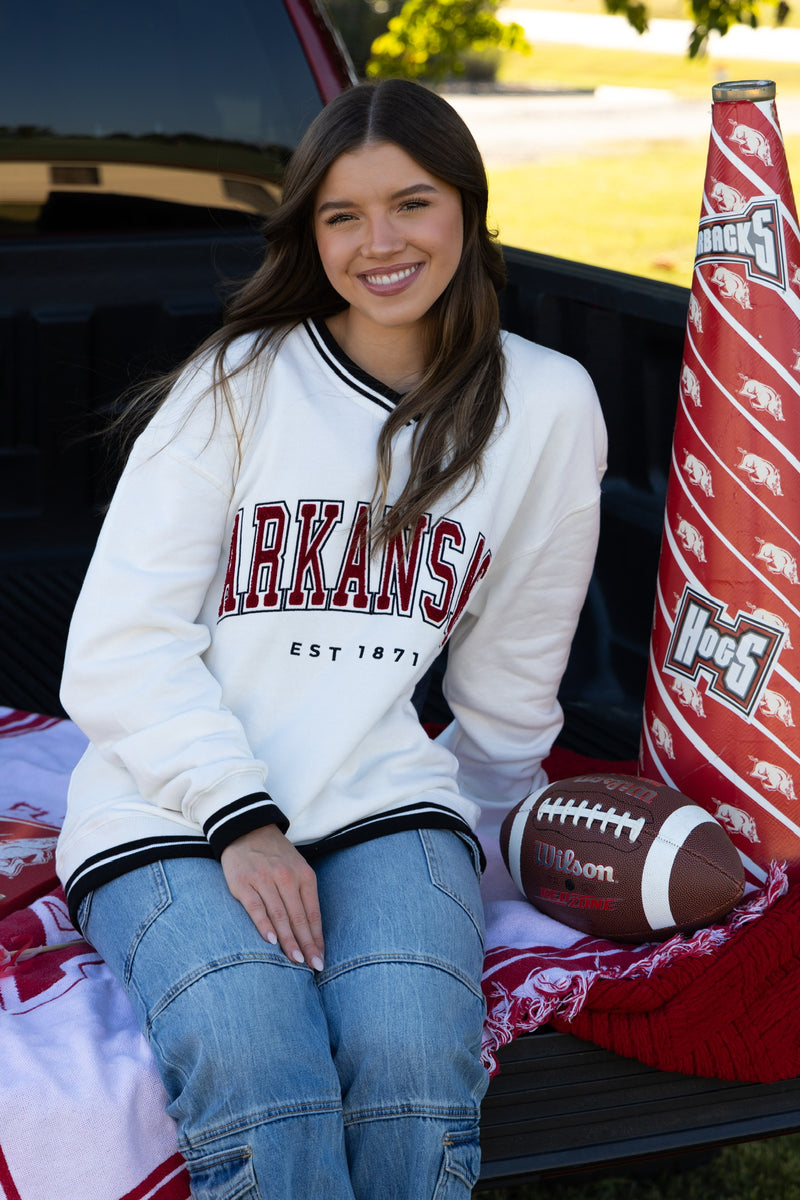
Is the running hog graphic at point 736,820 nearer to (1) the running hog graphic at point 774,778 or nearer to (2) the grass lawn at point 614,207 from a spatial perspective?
(1) the running hog graphic at point 774,778

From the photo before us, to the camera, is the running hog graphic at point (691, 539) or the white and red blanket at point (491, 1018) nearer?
the white and red blanket at point (491, 1018)

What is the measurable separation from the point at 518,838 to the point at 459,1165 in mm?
646

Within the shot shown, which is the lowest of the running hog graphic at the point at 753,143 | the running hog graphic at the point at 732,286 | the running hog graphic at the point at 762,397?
the running hog graphic at the point at 762,397

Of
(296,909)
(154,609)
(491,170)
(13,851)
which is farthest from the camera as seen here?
(491,170)

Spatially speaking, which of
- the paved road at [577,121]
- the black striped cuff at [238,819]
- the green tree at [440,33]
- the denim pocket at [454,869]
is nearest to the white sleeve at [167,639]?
the black striped cuff at [238,819]

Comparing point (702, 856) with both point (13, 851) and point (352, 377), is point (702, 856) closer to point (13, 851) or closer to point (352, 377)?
point (352, 377)

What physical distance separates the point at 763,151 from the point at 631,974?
1.32 meters

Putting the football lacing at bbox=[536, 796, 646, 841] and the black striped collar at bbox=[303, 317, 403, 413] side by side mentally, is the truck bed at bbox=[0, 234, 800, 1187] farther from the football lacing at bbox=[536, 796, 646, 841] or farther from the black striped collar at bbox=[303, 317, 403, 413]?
the black striped collar at bbox=[303, 317, 403, 413]

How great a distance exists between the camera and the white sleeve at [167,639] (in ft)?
6.58

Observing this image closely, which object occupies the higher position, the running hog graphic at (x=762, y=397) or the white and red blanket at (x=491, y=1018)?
the running hog graphic at (x=762, y=397)

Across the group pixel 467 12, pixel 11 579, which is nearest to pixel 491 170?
pixel 467 12

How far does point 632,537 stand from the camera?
9.95 ft

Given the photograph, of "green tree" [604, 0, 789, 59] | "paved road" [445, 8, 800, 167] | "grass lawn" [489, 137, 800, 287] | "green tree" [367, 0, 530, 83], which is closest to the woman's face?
"green tree" [604, 0, 789, 59]

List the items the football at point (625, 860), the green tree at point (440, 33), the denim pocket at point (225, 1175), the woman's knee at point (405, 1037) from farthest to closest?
the green tree at point (440, 33) < the football at point (625, 860) < the woman's knee at point (405, 1037) < the denim pocket at point (225, 1175)
